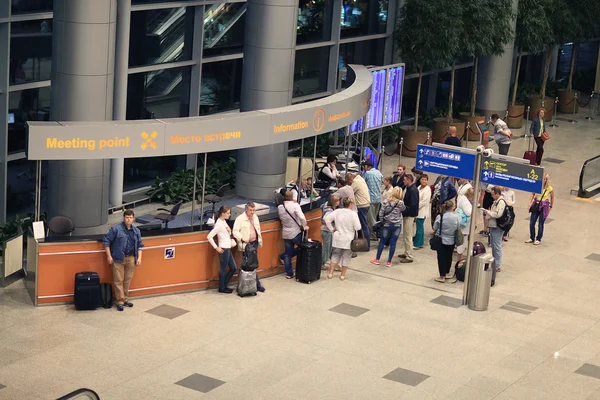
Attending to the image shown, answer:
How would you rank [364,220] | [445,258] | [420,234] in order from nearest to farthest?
1. [445,258]
2. [364,220]
3. [420,234]

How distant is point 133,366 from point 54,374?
101 centimetres

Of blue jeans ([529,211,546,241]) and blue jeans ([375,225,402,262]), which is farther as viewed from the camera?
blue jeans ([529,211,546,241])

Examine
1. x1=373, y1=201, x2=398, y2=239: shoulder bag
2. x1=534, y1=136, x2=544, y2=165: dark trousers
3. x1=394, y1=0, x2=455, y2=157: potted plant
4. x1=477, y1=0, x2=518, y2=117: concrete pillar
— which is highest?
x1=394, y1=0, x2=455, y2=157: potted plant

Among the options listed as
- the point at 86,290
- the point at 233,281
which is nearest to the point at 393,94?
the point at 233,281

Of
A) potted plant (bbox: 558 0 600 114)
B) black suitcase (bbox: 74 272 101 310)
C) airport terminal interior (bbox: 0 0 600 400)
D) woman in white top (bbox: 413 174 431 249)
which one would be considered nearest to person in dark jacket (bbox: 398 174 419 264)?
airport terminal interior (bbox: 0 0 600 400)

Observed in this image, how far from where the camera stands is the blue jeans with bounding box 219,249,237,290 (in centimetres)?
1808

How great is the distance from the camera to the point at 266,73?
79.8 ft

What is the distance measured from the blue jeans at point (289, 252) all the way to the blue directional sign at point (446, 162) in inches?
90.4

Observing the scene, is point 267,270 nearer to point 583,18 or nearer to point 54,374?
point 54,374

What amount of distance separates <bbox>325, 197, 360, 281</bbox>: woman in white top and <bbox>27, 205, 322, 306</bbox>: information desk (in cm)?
89

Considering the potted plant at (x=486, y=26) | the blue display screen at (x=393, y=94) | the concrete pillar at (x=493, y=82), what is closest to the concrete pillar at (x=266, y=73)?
the blue display screen at (x=393, y=94)

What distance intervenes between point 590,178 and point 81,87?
12.4 meters

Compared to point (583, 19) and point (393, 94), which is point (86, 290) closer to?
point (393, 94)

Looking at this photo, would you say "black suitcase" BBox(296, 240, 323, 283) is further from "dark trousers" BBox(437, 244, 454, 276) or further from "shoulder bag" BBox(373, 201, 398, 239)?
"dark trousers" BBox(437, 244, 454, 276)
